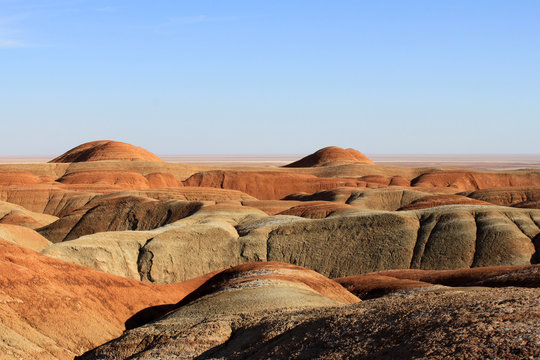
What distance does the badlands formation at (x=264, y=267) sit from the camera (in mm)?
13781

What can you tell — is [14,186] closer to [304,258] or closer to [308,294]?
[304,258]

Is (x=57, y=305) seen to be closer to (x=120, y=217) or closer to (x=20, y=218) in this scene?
(x=120, y=217)

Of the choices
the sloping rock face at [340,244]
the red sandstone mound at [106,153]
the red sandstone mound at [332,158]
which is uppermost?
the red sandstone mound at [106,153]

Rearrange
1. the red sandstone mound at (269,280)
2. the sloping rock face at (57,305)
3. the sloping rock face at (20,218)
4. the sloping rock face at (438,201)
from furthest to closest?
the sloping rock face at (438,201)
the sloping rock face at (20,218)
the red sandstone mound at (269,280)
the sloping rock face at (57,305)

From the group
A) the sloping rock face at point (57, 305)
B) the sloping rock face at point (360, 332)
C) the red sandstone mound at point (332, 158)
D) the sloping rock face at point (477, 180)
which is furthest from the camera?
the red sandstone mound at point (332, 158)

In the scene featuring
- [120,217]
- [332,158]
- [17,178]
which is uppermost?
[332,158]

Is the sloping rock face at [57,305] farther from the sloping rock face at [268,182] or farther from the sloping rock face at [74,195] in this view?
the sloping rock face at [268,182]

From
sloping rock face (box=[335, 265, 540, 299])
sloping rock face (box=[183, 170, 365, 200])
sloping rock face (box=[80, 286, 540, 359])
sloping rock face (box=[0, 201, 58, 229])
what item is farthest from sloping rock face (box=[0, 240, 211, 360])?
sloping rock face (box=[183, 170, 365, 200])

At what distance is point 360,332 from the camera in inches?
538

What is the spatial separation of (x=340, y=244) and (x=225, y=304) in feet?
74.0

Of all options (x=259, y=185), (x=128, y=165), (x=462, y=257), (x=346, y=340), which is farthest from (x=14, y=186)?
(x=346, y=340)

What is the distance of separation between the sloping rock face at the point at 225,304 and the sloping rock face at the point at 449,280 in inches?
120

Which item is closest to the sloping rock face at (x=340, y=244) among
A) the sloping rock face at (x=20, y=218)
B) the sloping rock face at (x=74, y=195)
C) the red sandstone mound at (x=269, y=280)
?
the red sandstone mound at (x=269, y=280)

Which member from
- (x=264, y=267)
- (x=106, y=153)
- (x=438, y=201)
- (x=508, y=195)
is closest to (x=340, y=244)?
(x=264, y=267)
